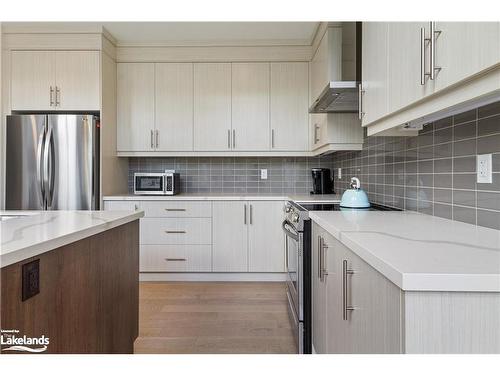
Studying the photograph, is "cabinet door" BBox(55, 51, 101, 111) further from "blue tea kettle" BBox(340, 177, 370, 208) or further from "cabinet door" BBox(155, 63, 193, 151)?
"blue tea kettle" BBox(340, 177, 370, 208)

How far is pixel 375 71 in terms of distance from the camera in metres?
1.93

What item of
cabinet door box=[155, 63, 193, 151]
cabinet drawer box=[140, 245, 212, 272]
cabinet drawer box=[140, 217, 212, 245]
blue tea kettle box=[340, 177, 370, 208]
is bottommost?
cabinet drawer box=[140, 245, 212, 272]

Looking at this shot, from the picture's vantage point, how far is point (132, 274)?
217 cm

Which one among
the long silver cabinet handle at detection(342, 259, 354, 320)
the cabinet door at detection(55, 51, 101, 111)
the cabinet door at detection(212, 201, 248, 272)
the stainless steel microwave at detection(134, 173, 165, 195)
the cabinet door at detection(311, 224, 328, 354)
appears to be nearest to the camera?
the long silver cabinet handle at detection(342, 259, 354, 320)

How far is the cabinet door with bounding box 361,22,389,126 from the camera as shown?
5.85 feet

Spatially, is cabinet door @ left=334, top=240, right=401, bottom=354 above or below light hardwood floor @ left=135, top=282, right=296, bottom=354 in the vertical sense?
above

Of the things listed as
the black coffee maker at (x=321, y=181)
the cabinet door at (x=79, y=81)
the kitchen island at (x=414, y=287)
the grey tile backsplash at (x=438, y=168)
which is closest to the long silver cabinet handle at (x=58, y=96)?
the cabinet door at (x=79, y=81)

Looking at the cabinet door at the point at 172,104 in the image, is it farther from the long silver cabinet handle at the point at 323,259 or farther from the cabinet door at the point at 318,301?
the long silver cabinet handle at the point at 323,259

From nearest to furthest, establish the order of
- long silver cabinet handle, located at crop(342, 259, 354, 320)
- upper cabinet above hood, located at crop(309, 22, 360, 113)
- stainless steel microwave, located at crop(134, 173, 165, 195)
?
1. long silver cabinet handle, located at crop(342, 259, 354, 320)
2. upper cabinet above hood, located at crop(309, 22, 360, 113)
3. stainless steel microwave, located at crop(134, 173, 165, 195)

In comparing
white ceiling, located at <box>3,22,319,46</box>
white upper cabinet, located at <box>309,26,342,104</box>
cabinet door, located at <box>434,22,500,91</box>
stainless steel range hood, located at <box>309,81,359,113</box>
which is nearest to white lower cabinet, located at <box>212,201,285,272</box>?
stainless steel range hood, located at <box>309,81,359,113</box>

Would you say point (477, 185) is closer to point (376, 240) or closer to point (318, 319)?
point (376, 240)

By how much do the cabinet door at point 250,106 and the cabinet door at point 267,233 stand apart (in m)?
0.65

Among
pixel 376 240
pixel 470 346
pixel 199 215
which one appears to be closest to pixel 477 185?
pixel 376 240

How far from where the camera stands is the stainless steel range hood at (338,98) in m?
2.34
